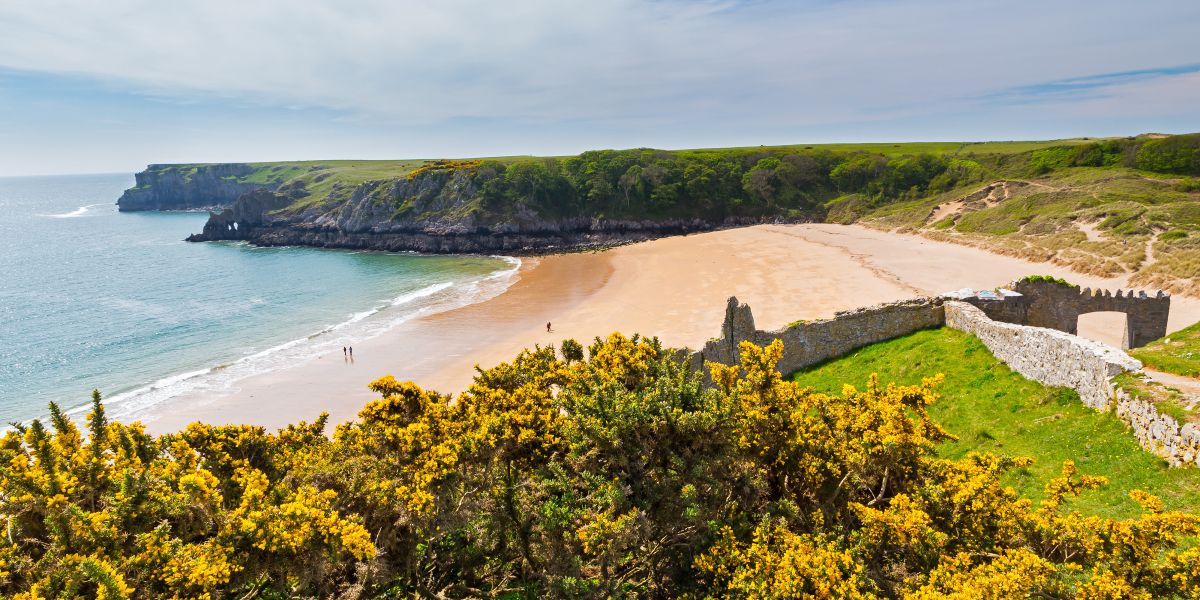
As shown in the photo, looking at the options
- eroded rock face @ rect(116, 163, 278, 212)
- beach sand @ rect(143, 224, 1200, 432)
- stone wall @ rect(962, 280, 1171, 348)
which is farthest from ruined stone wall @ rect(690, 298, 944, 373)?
eroded rock face @ rect(116, 163, 278, 212)

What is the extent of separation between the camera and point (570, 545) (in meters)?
8.21

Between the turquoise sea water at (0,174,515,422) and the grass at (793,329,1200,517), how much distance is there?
34188mm

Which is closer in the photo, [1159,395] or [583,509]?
[583,509]

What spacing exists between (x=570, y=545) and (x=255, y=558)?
13.4 feet

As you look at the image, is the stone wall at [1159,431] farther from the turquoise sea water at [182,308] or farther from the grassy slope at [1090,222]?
the turquoise sea water at [182,308]

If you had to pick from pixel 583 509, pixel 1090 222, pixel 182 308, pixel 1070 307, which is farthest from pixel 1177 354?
pixel 182 308

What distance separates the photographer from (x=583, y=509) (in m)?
7.89

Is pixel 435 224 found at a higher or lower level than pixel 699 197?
lower

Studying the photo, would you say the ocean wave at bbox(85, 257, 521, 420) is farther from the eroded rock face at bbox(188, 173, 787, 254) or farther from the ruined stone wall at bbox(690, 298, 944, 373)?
the ruined stone wall at bbox(690, 298, 944, 373)

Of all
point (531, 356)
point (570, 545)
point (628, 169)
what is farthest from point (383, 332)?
point (628, 169)

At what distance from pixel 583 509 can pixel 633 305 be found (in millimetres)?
36506

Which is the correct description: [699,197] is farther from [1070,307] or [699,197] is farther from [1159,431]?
[1159,431]

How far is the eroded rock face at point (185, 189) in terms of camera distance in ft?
557

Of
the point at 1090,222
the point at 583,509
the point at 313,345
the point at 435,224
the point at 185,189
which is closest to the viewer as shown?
the point at 583,509
